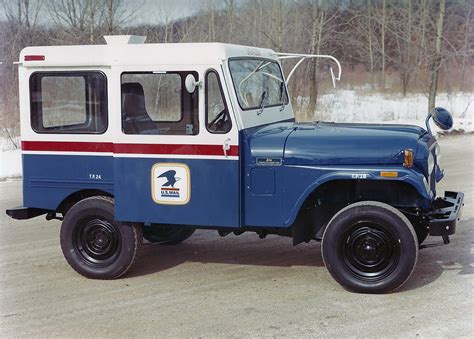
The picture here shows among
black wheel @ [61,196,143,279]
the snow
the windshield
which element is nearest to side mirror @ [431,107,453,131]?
the windshield

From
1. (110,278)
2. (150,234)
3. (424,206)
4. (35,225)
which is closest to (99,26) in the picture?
(35,225)

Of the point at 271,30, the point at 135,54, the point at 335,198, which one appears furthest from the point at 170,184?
the point at 271,30

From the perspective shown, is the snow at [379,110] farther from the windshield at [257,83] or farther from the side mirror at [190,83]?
the side mirror at [190,83]

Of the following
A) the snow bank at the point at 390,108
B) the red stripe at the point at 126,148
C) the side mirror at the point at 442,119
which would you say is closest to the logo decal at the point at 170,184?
the red stripe at the point at 126,148

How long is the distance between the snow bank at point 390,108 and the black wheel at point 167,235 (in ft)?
41.6

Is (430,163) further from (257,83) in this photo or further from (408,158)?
(257,83)

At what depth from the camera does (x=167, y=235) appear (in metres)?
7.43

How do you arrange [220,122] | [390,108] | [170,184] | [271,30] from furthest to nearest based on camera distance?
[390,108] → [271,30] → [170,184] → [220,122]

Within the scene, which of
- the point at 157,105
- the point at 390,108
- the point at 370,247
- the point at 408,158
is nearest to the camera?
the point at 408,158

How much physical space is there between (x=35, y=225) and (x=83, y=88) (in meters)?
3.06

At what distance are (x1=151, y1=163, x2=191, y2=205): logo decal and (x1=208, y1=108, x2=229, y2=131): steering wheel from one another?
0.43 metres

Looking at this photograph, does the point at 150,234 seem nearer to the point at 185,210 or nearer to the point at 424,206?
the point at 185,210

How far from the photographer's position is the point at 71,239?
6.23 metres

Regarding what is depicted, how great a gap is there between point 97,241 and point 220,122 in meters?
1.68
